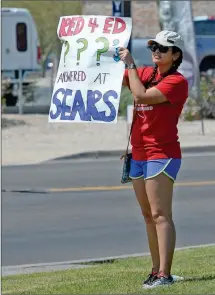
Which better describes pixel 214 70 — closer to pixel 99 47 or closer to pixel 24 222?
pixel 24 222

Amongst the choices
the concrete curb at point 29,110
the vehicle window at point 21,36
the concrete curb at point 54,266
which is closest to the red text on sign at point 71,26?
the concrete curb at point 54,266

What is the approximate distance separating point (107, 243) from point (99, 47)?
380cm

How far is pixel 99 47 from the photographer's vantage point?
24.7ft

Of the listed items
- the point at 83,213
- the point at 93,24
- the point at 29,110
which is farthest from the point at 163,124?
the point at 29,110

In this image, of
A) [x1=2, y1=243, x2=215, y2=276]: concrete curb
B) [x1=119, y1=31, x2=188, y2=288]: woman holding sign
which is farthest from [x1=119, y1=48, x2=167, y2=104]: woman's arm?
[x1=2, y1=243, x2=215, y2=276]: concrete curb

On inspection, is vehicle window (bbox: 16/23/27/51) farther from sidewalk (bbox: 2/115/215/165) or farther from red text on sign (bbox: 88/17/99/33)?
red text on sign (bbox: 88/17/99/33)

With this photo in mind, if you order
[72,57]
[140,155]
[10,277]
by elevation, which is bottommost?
[10,277]

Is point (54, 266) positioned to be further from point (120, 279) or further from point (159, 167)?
point (159, 167)

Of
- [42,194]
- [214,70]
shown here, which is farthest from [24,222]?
[214,70]

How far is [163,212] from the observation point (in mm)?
7168

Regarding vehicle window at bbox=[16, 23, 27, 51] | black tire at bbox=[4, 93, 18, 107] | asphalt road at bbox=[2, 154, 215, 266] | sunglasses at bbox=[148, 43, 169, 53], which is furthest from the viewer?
vehicle window at bbox=[16, 23, 27, 51]

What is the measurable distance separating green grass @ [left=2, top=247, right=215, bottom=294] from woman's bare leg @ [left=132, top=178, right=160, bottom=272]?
229mm

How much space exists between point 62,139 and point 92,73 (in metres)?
15.1

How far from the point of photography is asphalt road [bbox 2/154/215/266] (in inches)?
422
